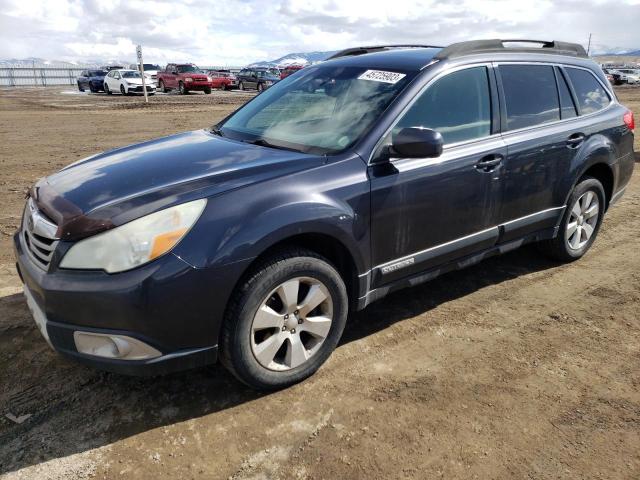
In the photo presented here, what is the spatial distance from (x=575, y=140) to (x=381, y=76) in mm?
1841

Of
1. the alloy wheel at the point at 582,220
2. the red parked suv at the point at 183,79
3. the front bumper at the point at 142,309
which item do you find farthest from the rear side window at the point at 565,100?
the red parked suv at the point at 183,79

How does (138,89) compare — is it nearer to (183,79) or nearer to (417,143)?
(183,79)

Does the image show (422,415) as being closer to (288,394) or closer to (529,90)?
(288,394)

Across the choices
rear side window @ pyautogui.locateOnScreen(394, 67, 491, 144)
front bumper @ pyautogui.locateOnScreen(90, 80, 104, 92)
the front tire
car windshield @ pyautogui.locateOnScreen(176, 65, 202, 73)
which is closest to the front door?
rear side window @ pyautogui.locateOnScreen(394, 67, 491, 144)

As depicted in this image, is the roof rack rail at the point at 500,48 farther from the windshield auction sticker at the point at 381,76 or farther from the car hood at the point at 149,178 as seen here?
the car hood at the point at 149,178

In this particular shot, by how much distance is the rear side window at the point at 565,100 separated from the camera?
170 inches

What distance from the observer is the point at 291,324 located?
2838mm

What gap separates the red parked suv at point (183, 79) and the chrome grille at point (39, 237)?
27666 mm

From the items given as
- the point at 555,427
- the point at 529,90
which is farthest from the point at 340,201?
the point at 529,90

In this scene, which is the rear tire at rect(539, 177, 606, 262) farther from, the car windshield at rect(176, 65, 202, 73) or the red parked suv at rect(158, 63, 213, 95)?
the car windshield at rect(176, 65, 202, 73)

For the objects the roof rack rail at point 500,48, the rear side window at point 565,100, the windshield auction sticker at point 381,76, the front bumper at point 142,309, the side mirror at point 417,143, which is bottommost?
the front bumper at point 142,309

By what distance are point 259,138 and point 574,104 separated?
107 inches

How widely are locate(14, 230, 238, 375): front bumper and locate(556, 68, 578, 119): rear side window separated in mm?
3282

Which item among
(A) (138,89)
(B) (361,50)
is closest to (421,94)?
(B) (361,50)
